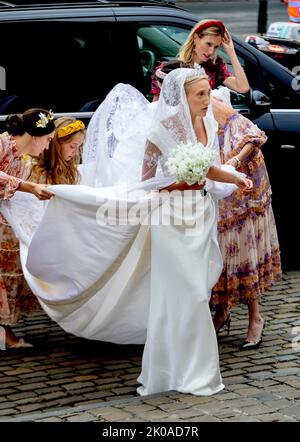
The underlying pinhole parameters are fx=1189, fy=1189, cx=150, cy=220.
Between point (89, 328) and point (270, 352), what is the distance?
3.86ft

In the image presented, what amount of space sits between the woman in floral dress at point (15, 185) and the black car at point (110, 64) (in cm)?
138

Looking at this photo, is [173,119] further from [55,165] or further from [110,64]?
[110,64]

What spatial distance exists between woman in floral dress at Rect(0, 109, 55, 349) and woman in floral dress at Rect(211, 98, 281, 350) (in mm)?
1145

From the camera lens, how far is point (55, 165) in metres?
7.59

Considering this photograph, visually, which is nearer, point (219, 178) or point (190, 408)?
point (190, 408)

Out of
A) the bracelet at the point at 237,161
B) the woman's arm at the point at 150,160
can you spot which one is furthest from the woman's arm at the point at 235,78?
the woman's arm at the point at 150,160

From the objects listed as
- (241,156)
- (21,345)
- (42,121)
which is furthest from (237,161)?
(21,345)

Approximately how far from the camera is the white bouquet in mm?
6617

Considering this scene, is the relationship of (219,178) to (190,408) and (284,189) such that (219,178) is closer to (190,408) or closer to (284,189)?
(190,408)

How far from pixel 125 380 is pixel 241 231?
1.35m

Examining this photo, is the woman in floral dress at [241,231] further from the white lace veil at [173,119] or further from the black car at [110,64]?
the black car at [110,64]

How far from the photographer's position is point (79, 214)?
23.2 feet

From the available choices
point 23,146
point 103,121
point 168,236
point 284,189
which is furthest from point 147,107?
point 284,189

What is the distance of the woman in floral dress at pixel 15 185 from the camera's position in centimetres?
738
